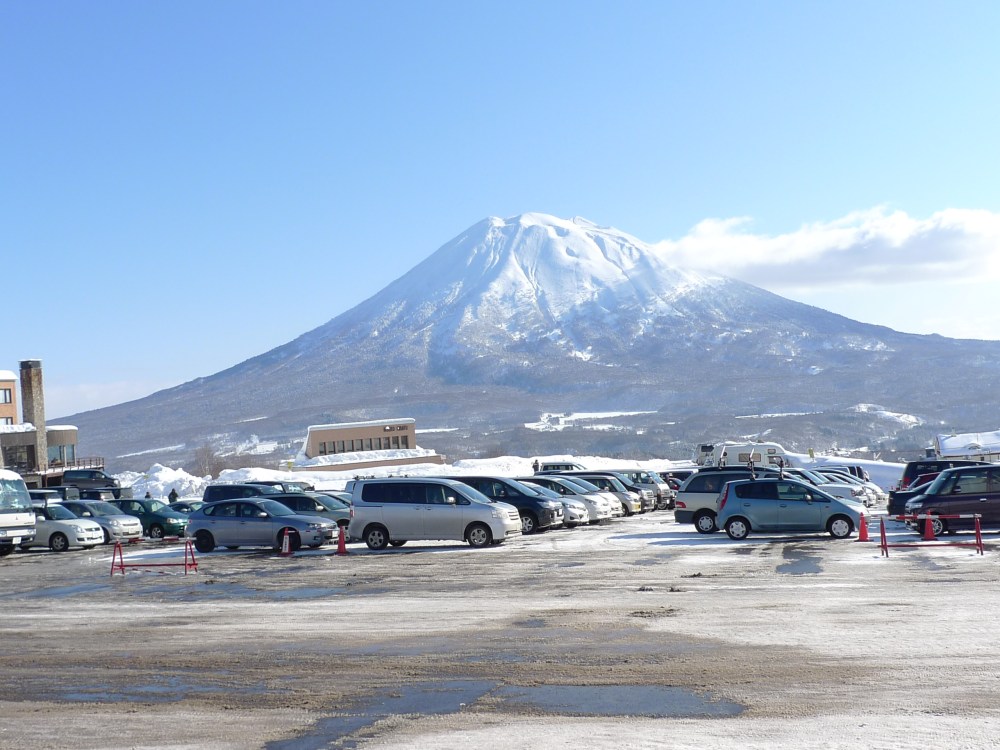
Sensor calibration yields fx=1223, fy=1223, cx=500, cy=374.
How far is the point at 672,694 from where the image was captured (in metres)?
9.45

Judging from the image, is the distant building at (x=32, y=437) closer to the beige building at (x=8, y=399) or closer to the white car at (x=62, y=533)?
the beige building at (x=8, y=399)

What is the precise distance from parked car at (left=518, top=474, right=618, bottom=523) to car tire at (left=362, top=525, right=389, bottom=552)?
927 centimetres

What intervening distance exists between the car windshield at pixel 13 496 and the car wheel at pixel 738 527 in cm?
1586

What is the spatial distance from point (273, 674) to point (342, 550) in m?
14.4

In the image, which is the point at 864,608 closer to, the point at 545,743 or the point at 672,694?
the point at 672,694

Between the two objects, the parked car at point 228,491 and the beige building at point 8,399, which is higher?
the beige building at point 8,399

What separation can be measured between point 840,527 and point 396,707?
1804 cm

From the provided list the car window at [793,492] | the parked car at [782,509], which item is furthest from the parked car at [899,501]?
the car window at [793,492]

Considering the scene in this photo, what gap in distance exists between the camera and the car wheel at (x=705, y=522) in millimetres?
29047

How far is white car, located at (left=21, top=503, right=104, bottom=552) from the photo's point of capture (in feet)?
98.2

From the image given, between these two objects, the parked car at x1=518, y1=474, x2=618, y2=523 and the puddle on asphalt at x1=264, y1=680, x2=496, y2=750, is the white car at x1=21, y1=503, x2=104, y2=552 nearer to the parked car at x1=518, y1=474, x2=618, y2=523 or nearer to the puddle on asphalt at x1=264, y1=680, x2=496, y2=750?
the parked car at x1=518, y1=474, x2=618, y2=523

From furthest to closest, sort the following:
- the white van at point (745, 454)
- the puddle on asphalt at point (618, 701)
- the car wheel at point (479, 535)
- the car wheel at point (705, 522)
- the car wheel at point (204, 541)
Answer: the white van at point (745, 454) < the car wheel at point (705, 522) < the car wheel at point (204, 541) < the car wheel at point (479, 535) < the puddle on asphalt at point (618, 701)

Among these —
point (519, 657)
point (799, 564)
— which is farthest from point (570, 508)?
point (519, 657)

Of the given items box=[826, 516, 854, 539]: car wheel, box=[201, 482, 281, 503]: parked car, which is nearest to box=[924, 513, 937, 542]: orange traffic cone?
box=[826, 516, 854, 539]: car wheel
